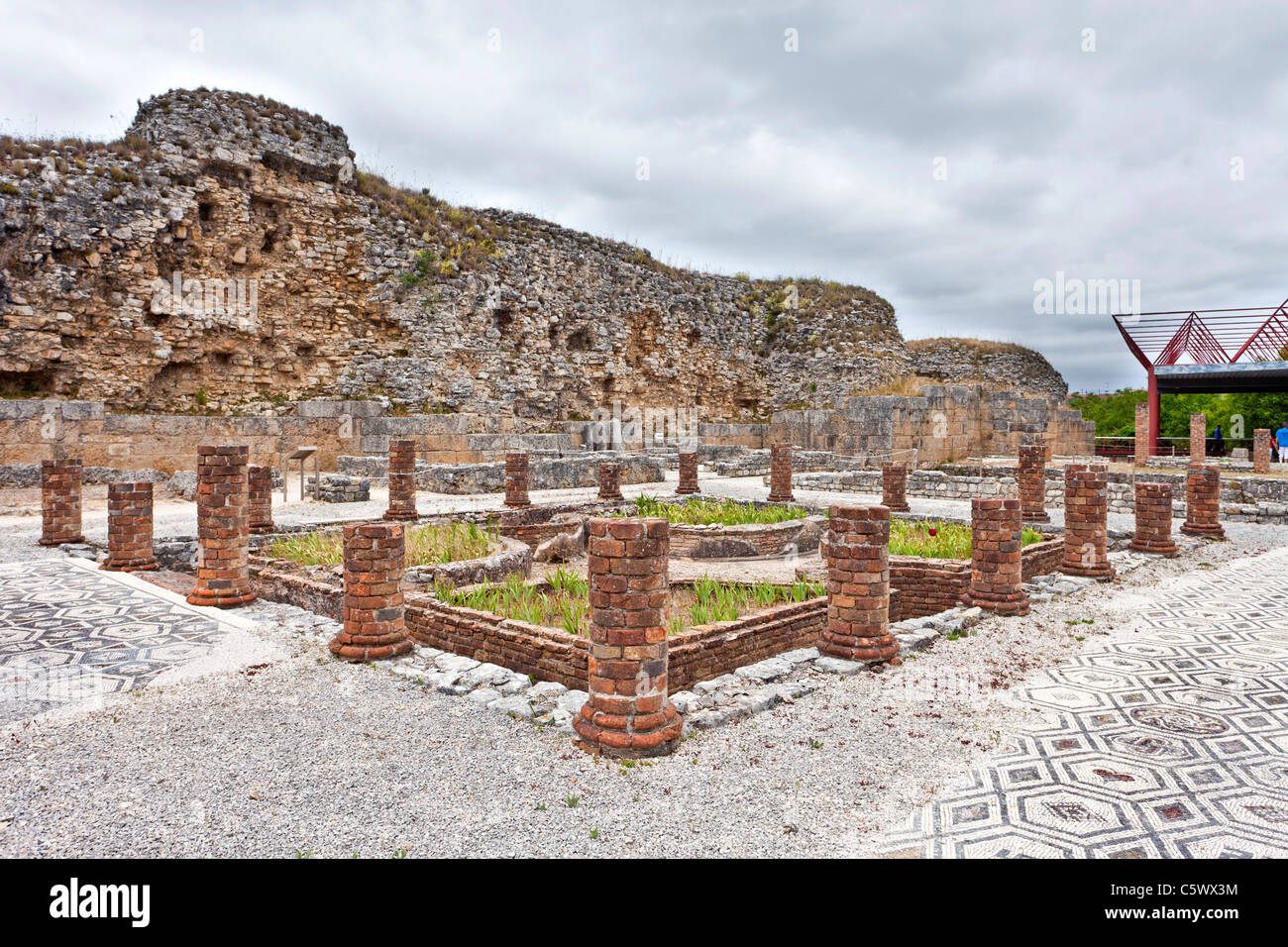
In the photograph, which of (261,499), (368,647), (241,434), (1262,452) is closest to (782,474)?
(261,499)

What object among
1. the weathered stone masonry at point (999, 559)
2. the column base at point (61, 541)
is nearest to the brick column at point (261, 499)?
the column base at point (61, 541)

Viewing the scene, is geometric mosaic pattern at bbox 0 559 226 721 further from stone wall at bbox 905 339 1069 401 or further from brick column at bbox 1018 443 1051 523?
stone wall at bbox 905 339 1069 401

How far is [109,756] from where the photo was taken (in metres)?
3.71

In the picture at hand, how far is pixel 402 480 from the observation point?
40.5 ft

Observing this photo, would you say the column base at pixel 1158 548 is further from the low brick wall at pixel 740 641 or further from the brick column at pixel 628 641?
the brick column at pixel 628 641

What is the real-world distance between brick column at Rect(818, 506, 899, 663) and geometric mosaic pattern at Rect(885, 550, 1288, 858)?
39.7 inches

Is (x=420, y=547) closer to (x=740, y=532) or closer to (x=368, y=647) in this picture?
(x=368, y=647)

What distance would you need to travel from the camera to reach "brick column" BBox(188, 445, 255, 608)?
22.8 feet

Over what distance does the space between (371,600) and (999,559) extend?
18.2 ft

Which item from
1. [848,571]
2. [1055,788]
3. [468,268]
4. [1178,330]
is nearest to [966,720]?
[1055,788]

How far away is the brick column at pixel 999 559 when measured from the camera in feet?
22.4

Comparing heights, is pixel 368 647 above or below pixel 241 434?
below

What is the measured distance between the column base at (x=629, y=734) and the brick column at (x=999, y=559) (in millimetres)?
4182

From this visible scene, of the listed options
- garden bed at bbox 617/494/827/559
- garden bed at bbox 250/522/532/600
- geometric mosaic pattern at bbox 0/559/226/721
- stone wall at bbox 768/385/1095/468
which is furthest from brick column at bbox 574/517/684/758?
stone wall at bbox 768/385/1095/468
